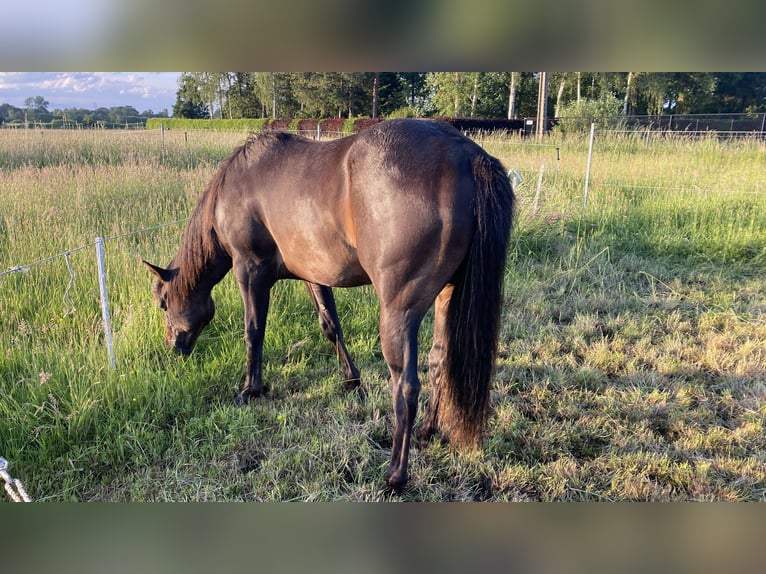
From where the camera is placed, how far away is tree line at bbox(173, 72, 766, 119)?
353cm

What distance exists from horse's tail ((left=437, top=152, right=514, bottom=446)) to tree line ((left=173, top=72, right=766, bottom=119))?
525mm

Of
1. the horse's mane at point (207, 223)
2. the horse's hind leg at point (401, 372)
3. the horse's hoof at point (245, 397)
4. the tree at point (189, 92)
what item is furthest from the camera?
the horse's hoof at point (245, 397)

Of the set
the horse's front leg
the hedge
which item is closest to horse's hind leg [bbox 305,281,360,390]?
the horse's front leg

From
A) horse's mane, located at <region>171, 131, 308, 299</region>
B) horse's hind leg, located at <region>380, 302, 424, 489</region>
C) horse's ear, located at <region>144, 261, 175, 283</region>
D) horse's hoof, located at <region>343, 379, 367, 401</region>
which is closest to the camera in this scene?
horse's hind leg, located at <region>380, 302, 424, 489</region>

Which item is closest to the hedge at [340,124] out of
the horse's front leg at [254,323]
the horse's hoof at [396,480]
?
the horse's front leg at [254,323]

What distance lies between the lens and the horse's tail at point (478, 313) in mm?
2180

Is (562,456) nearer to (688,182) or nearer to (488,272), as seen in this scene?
(488,272)

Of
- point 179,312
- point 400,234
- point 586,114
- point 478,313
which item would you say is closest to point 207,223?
point 179,312

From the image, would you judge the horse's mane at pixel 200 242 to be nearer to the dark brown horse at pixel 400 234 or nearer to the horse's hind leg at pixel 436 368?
the dark brown horse at pixel 400 234

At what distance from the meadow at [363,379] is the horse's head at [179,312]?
0.44ft

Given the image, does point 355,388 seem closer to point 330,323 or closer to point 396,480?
point 330,323

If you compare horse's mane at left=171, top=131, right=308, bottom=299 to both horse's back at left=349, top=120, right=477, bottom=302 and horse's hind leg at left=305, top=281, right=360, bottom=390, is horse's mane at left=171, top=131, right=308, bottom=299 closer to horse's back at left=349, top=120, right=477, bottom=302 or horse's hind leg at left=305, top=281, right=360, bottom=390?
horse's hind leg at left=305, top=281, right=360, bottom=390

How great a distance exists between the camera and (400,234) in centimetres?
219

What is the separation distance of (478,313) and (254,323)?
175cm
